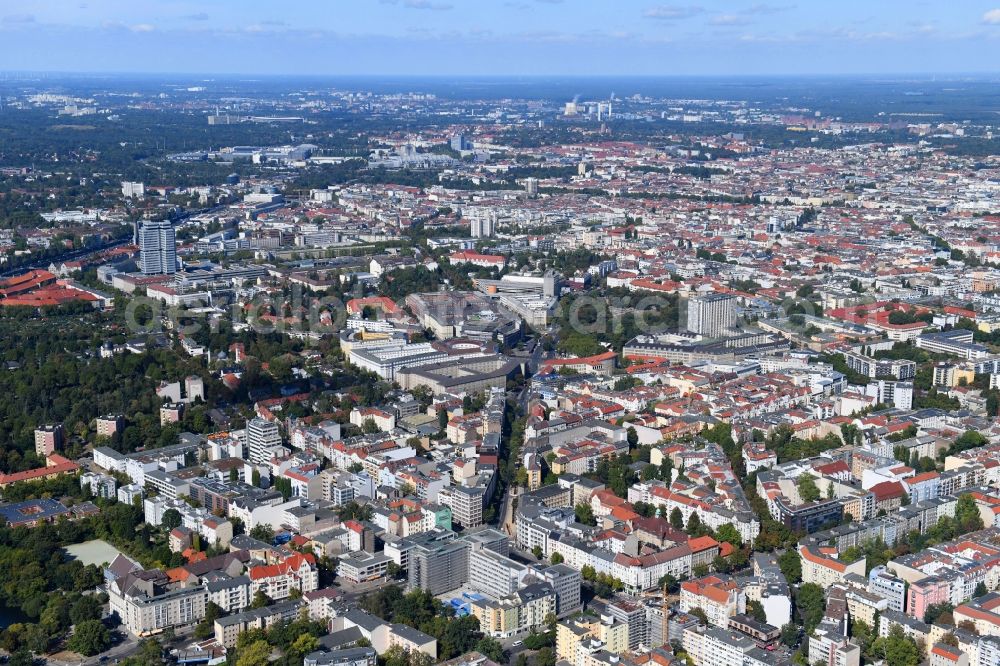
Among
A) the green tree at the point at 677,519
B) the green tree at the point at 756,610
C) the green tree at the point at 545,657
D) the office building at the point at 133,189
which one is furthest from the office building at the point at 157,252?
the green tree at the point at 756,610

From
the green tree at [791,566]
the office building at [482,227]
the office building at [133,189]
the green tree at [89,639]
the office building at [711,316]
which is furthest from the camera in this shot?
the office building at [133,189]

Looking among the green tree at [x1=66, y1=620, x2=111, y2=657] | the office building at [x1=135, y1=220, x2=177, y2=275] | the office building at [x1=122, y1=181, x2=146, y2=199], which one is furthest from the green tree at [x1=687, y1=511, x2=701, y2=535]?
the office building at [x1=122, y1=181, x2=146, y2=199]

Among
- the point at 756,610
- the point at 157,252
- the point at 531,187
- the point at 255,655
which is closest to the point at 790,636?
the point at 756,610

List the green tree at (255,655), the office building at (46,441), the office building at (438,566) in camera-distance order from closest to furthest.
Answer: the green tree at (255,655)
the office building at (438,566)
the office building at (46,441)

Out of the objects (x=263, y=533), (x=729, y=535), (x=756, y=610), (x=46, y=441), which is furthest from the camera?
(x=46, y=441)

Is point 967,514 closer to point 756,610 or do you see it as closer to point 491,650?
point 756,610

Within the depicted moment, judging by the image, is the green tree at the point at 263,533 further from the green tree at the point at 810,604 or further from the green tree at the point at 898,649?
the green tree at the point at 898,649

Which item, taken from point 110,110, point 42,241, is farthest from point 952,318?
point 110,110
